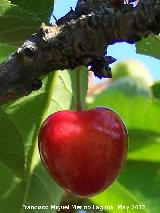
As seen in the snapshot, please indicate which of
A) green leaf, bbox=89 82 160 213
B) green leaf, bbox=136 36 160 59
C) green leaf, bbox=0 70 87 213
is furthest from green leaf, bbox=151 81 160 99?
green leaf, bbox=0 70 87 213

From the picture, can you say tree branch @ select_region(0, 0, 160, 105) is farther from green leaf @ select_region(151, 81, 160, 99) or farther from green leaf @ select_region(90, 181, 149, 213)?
green leaf @ select_region(151, 81, 160, 99)

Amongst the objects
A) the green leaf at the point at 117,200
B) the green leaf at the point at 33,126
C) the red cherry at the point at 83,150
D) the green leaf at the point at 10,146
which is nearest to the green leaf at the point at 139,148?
the green leaf at the point at 117,200

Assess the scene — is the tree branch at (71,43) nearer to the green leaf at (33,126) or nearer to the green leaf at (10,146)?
the green leaf at (10,146)

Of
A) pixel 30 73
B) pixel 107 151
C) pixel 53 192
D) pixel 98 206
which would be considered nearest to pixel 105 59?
pixel 30 73

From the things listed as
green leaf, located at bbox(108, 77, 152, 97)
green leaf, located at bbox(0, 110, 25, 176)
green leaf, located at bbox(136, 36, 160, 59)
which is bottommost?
green leaf, located at bbox(108, 77, 152, 97)

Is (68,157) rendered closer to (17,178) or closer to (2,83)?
(2,83)

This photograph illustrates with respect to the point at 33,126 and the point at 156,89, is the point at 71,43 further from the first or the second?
the point at 156,89
